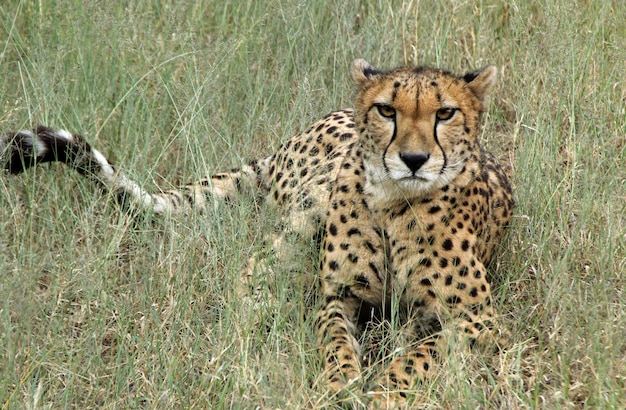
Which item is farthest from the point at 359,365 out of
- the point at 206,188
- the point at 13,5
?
the point at 13,5

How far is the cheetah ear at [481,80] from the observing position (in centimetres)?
293

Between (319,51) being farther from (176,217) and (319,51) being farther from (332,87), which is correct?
(176,217)

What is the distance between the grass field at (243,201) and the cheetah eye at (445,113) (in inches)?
19.4

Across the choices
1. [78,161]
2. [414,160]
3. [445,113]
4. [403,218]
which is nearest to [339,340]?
[403,218]

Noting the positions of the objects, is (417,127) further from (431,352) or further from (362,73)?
(431,352)

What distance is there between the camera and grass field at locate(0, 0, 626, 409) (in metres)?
2.55

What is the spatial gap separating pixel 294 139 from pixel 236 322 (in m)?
1.07

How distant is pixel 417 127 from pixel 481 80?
32 centimetres

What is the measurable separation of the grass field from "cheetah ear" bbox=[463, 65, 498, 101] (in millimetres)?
446

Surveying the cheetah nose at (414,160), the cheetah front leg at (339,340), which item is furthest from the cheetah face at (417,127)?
the cheetah front leg at (339,340)

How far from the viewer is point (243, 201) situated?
318 cm

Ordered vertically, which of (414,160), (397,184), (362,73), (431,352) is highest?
(362,73)

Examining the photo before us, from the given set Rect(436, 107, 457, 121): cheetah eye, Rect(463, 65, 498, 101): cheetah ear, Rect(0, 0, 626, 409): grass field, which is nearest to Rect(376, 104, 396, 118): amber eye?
Rect(436, 107, 457, 121): cheetah eye

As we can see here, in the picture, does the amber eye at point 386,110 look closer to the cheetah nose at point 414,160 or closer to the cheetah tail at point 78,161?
the cheetah nose at point 414,160
